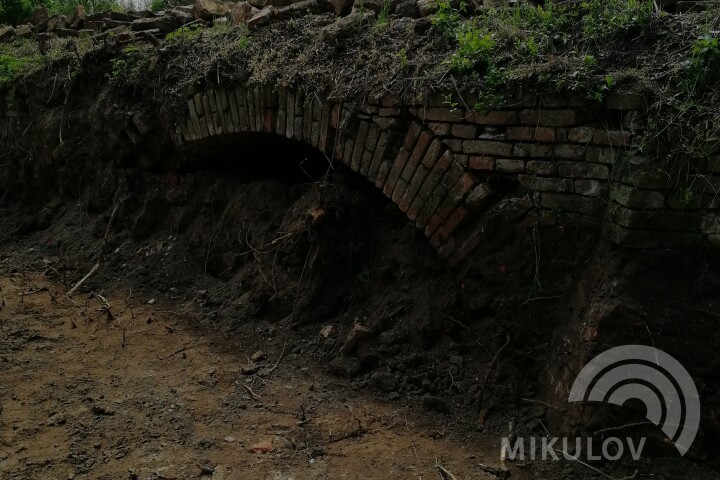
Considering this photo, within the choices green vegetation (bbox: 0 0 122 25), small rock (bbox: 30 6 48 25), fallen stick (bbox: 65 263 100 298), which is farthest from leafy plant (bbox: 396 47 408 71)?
green vegetation (bbox: 0 0 122 25)

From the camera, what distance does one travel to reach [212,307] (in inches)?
172

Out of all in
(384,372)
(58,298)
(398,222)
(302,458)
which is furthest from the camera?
(58,298)

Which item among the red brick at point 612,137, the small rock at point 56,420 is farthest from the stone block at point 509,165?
the small rock at point 56,420

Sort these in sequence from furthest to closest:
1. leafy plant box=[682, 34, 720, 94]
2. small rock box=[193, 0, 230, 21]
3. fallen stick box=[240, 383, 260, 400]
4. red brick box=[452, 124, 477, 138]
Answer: small rock box=[193, 0, 230, 21]
fallen stick box=[240, 383, 260, 400]
red brick box=[452, 124, 477, 138]
leafy plant box=[682, 34, 720, 94]

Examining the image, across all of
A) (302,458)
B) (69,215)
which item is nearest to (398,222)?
(302,458)

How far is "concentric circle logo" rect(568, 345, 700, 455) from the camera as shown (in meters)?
2.44

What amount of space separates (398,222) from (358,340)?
803mm

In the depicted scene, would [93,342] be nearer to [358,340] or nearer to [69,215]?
[358,340]

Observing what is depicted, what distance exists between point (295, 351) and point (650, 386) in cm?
202

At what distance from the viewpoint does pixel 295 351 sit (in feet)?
12.1

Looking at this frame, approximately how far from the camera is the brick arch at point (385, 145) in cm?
315

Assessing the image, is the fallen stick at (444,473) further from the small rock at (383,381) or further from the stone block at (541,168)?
the stone block at (541,168)

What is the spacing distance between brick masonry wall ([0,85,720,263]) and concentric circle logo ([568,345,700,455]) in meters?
0.50

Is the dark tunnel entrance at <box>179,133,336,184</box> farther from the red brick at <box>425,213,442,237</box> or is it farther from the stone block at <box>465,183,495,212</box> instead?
the stone block at <box>465,183,495,212</box>
